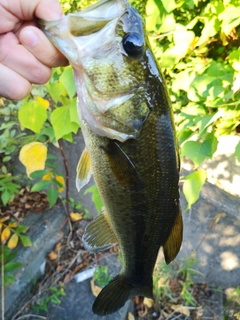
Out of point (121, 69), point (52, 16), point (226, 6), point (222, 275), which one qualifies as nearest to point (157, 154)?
point (121, 69)

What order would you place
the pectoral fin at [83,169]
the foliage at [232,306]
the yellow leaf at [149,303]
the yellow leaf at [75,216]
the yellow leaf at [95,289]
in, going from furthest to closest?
1. the yellow leaf at [75,216]
2. the yellow leaf at [95,289]
3. the yellow leaf at [149,303]
4. the foliage at [232,306]
5. the pectoral fin at [83,169]

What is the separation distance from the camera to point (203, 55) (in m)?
2.61

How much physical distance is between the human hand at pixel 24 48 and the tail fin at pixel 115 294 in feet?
2.74

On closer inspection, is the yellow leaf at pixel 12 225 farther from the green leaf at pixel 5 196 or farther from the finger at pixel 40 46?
the finger at pixel 40 46

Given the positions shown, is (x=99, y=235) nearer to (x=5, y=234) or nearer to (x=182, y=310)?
(x=182, y=310)

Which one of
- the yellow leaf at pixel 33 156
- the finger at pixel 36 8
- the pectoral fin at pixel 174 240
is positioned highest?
the finger at pixel 36 8

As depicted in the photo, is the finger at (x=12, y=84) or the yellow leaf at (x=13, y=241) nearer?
the finger at (x=12, y=84)

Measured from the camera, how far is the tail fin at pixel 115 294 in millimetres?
1346

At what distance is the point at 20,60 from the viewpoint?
3.27 feet

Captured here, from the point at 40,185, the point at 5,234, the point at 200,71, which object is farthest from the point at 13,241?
the point at 200,71

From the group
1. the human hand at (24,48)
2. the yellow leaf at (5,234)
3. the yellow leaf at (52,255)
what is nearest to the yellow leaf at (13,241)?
the yellow leaf at (5,234)

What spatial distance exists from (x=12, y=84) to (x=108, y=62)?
32 centimetres

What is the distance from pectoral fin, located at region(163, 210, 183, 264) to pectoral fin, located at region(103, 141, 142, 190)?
220 millimetres

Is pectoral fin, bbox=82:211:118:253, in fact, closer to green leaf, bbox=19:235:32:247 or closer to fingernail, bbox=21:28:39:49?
fingernail, bbox=21:28:39:49
